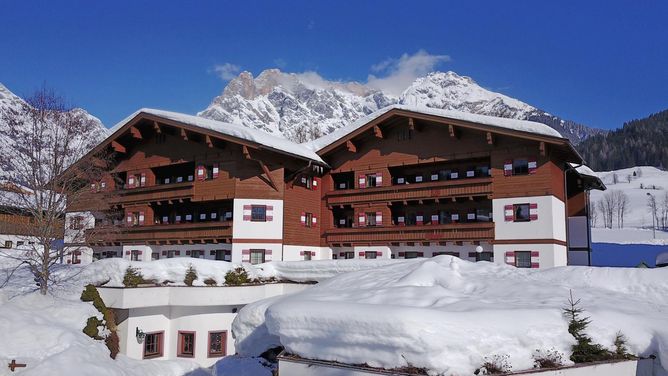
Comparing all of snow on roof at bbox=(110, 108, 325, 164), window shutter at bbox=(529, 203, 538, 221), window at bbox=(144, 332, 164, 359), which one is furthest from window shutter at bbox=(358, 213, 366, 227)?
window at bbox=(144, 332, 164, 359)

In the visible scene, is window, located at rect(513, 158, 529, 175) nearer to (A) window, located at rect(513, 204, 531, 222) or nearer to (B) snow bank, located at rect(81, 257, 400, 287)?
(A) window, located at rect(513, 204, 531, 222)

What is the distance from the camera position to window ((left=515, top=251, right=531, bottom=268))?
1046 inches

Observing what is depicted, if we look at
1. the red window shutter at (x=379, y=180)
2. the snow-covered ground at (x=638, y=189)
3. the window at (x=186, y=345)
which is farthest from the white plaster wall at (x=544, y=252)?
the snow-covered ground at (x=638, y=189)

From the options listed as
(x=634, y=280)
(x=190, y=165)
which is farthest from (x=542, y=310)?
(x=190, y=165)

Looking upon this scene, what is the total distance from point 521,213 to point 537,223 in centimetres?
97

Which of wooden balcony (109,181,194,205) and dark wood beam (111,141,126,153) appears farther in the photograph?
dark wood beam (111,141,126,153)

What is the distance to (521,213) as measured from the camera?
2698cm

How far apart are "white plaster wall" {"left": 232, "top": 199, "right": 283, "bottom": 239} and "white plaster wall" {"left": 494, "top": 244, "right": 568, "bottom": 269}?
11.6m

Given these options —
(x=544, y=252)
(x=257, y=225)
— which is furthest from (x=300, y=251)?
(x=544, y=252)

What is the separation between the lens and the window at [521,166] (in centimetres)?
2697

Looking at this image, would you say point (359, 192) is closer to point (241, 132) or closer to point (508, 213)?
point (241, 132)

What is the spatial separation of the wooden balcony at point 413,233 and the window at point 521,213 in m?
1.24

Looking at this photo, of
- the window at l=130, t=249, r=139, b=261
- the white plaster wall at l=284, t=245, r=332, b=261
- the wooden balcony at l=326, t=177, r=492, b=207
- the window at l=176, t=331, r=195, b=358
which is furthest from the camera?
the window at l=130, t=249, r=139, b=261

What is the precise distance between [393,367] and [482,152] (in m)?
21.1
